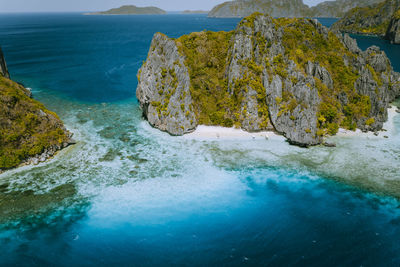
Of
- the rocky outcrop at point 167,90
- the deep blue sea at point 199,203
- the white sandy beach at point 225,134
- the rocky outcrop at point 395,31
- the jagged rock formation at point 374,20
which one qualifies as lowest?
the deep blue sea at point 199,203

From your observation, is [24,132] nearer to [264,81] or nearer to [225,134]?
[225,134]

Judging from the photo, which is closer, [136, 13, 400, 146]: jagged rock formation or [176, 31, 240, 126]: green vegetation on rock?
[136, 13, 400, 146]: jagged rock formation

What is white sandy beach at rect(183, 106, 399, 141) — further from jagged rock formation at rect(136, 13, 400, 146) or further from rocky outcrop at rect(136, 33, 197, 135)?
rocky outcrop at rect(136, 33, 197, 135)

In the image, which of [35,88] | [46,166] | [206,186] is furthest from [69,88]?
[206,186]

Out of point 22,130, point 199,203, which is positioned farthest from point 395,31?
point 22,130

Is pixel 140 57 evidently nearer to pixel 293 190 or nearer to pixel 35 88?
pixel 35 88

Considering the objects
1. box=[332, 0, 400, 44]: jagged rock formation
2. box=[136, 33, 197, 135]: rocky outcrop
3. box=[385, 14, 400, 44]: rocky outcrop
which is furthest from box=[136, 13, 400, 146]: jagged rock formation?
box=[332, 0, 400, 44]: jagged rock formation

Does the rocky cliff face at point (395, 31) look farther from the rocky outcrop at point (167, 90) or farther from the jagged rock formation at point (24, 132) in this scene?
the jagged rock formation at point (24, 132)

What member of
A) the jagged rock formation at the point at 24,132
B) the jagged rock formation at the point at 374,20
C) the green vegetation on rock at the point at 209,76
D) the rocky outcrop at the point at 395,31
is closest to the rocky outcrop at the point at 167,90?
the green vegetation on rock at the point at 209,76

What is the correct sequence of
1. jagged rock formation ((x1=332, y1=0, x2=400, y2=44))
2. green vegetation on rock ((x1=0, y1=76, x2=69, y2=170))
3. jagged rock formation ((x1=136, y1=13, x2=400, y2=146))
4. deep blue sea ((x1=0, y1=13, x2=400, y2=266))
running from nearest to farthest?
deep blue sea ((x1=0, y1=13, x2=400, y2=266)) → green vegetation on rock ((x1=0, y1=76, x2=69, y2=170)) → jagged rock formation ((x1=136, y1=13, x2=400, y2=146)) → jagged rock formation ((x1=332, y1=0, x2=400, y2=44))
